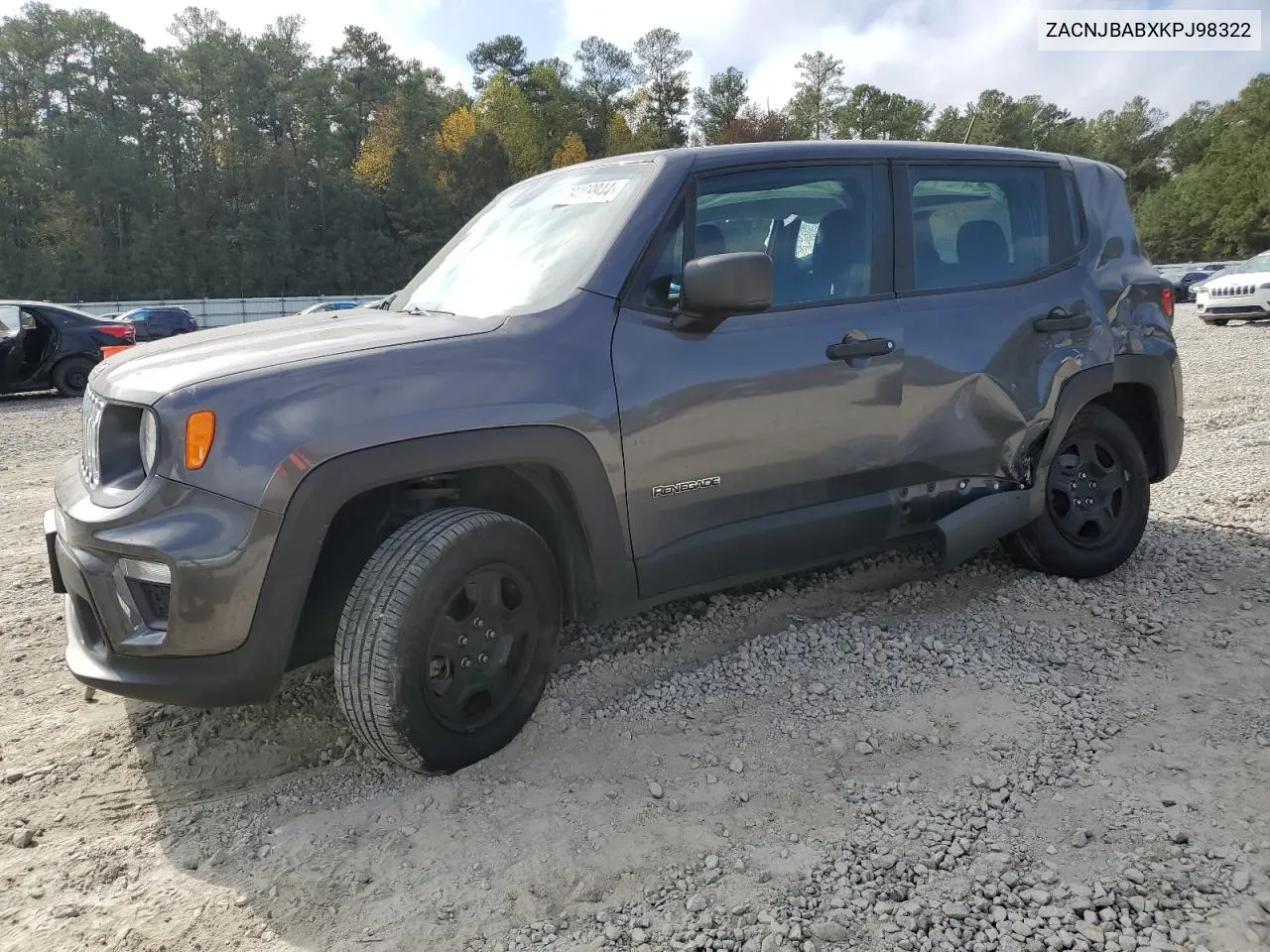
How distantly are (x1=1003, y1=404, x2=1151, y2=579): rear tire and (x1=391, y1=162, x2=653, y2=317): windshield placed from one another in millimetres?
2276

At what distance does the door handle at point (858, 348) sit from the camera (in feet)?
10.9

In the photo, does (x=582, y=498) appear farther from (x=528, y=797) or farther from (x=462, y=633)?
(x=528, y=797)

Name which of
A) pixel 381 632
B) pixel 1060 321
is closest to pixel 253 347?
pixel 381 632

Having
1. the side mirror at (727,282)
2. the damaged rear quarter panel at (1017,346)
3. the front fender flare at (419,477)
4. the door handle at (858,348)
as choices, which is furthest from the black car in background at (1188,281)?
the front fender flare at (419,477)

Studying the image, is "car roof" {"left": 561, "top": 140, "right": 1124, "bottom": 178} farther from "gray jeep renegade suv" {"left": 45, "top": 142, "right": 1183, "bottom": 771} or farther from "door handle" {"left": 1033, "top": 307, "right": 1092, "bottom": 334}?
"door handle" {"left": 1033, "top": 307, "right": 1092, "bottom": 334}

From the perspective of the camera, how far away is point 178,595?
238 centimetres

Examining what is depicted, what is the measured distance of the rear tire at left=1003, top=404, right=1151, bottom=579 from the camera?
4.12 metres

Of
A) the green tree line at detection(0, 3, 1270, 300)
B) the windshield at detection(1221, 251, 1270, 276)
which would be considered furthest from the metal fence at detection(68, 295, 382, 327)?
the windshield at detection(1221, 251, 1270, 276)

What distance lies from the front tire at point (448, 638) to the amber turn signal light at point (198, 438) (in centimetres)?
53

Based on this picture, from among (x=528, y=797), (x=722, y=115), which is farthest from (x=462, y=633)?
(x=722, y=115)

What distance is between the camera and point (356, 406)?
250cm

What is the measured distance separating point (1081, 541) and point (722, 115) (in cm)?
8727

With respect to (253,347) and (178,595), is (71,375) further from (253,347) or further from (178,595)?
(178,595)

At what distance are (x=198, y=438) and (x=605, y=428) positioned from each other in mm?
1127
